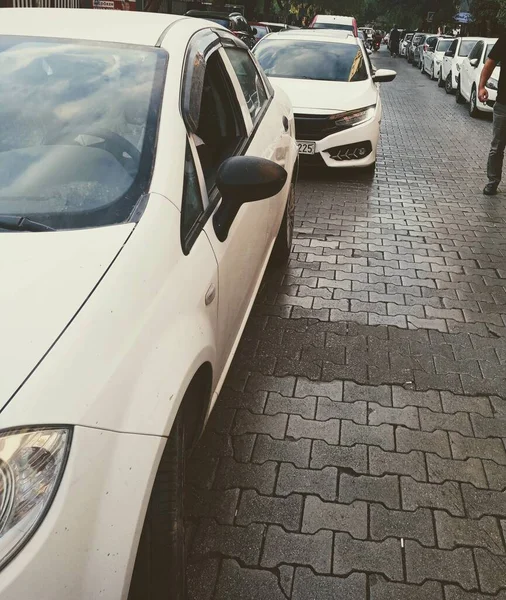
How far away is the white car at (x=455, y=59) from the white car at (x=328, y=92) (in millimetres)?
9434

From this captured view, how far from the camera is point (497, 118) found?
7672 mm

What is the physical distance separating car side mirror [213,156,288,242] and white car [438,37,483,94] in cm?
1714

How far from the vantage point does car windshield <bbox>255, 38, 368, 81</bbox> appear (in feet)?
31.1

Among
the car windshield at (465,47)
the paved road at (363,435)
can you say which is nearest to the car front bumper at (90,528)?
the paved road at (363,435)

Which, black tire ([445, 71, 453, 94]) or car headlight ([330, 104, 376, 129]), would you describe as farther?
black tire ([445, 71, 453, 94])

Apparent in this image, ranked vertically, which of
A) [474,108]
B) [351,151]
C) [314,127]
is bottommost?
[474,108]

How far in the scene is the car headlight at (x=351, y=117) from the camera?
27.5 ft

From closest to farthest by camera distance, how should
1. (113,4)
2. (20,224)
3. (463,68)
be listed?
1. (20,224)
2. (463,68)
3. (113,4)

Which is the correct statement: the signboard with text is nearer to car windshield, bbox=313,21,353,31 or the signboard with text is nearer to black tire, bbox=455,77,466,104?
car windshield, bbox=313,21,353,31

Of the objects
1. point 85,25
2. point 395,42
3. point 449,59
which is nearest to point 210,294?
point 85,25

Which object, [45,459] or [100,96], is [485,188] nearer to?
[100,96]

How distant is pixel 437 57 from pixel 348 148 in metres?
17.9

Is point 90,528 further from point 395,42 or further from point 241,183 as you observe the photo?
point 395,42

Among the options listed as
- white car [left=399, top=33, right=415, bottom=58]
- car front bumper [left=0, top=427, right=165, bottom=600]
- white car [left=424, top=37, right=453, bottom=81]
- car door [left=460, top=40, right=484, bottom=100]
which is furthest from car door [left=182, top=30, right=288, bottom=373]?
white car [left=399, top=33, right=415, bottom=58]
